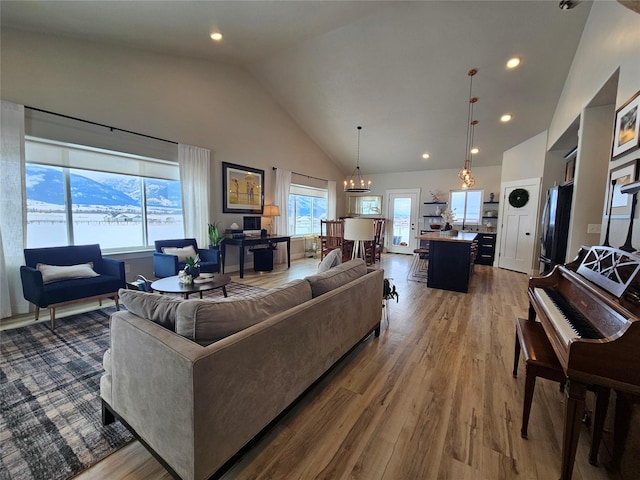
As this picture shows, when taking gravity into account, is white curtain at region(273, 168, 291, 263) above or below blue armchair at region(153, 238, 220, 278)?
above

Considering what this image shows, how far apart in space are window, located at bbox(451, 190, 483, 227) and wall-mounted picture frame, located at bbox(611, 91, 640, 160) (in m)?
5.25

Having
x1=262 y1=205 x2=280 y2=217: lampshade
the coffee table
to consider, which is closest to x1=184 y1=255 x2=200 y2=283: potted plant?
the coffee table

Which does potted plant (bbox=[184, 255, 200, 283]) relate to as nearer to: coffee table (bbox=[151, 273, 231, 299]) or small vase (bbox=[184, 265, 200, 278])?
small vase (bbox=[184, 265, 200, 278])

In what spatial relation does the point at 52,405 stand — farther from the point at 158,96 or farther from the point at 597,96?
the point at 597,96

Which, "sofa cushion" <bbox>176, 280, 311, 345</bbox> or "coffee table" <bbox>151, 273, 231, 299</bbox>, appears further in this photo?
"coffee table" <bbox>151, 273, 231, 299</bbox>

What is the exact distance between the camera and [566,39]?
361cm

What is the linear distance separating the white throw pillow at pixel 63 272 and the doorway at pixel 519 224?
25.3ft

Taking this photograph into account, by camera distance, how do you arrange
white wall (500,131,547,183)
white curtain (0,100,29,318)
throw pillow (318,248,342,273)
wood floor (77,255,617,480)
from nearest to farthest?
wood floor (77,255,617,480)
throw pillow (318,248,342,273)
white curtain (0,100,29,318)
white wall (500,131,547,183)

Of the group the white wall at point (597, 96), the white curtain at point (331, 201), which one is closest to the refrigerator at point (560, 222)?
the white wall at point (597, 96)

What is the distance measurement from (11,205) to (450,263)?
5.91m

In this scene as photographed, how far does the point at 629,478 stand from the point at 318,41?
18.0 feet

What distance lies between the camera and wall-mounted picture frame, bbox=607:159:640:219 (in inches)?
80.0

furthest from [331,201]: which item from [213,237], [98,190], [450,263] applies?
[98,190]

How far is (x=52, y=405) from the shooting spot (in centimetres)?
171
